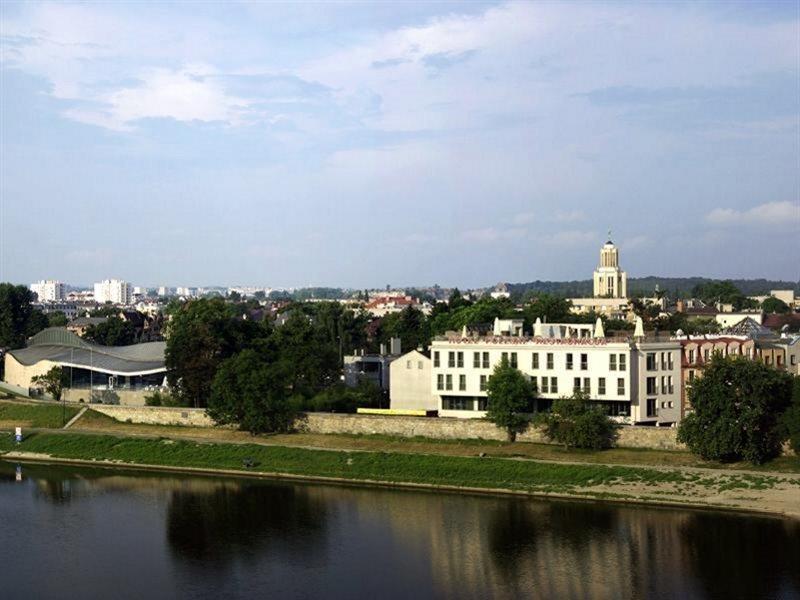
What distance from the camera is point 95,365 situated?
87750mm

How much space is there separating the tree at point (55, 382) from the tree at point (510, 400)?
1453 inches

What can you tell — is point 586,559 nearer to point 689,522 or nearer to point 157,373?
point 689,522

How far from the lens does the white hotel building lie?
59.3 metres

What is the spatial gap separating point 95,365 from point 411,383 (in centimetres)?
3168

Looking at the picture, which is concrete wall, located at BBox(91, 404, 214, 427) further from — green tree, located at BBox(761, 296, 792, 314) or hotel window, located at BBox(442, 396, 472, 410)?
green tree, located at BBox(761, 296, 792, 314)

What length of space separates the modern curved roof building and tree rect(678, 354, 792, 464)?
142 feet

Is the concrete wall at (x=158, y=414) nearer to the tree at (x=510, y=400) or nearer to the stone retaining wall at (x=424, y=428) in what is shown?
the stone retaining wall at (x=424, y=428)

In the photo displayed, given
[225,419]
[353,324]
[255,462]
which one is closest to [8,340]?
[353,324]

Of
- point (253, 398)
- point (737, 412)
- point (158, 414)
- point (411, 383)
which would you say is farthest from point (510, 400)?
point (158, 414)

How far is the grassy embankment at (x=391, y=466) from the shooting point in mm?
51000

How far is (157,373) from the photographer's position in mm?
86562

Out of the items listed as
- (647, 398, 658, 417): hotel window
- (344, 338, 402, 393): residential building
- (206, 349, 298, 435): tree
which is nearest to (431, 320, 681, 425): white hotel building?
(647, 398, 658, 417): hotel window

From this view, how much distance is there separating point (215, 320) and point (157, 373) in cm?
977

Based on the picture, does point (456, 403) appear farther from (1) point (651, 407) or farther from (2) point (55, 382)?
(2) point (55, 382)
